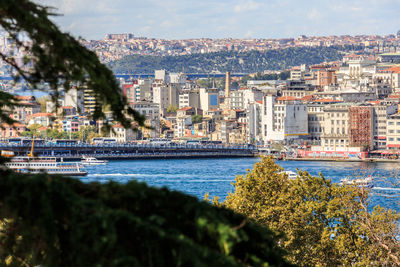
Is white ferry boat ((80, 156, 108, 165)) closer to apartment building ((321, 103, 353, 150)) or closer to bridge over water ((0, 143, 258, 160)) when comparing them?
bridge over water ((0, 143, 258, 160))

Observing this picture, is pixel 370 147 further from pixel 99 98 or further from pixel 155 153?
pixel 99 98

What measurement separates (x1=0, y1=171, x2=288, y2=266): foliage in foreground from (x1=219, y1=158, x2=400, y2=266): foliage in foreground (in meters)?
3.95

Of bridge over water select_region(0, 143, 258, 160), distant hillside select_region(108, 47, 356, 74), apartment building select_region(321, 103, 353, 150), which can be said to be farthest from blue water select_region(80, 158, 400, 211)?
distant hillside select_region(108, 47, 356, 74)

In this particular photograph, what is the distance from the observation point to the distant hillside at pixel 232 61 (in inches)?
4601

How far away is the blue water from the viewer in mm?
23031

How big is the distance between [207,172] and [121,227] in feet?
89.3

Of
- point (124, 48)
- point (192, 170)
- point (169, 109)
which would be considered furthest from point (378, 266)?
point (124, 48)

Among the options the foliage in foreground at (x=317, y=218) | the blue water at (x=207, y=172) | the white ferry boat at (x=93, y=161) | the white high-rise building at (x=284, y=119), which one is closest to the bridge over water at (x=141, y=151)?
the blue water at (x=207, y=172)

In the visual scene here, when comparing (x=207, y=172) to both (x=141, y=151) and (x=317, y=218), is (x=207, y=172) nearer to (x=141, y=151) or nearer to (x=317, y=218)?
(x=141, y=151)

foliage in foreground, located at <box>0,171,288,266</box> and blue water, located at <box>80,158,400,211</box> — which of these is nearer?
foliage in foreground, located at <box>0,171,288,266</box>

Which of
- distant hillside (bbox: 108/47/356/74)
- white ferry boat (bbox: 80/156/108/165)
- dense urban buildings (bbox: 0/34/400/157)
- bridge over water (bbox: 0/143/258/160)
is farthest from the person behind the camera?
distant hillside (bbox: 108/47/356/74)

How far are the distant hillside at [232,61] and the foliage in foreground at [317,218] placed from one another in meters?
106

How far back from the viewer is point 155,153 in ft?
132

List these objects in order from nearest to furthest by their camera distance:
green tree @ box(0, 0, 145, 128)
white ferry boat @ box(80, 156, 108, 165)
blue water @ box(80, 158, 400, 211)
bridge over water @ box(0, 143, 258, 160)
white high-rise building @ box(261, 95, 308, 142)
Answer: green tree @ box(0, 0, 145, 128) < blue water @ box(80, 158, 400, 211) < white ferry boat @ box(80, 156, 108, 165) < bridge over water @ box(0, 143, 258, 160) < white high-rise building @ box(261, 95, 308, 142)
